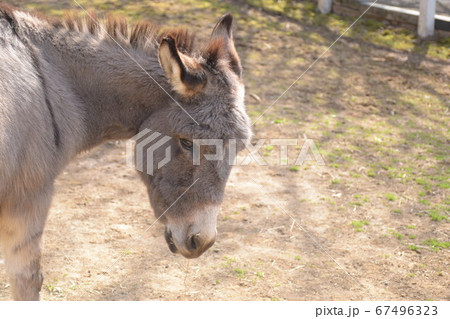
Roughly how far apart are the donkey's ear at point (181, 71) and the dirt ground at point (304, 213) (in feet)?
5.51

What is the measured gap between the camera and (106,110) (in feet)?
12.5

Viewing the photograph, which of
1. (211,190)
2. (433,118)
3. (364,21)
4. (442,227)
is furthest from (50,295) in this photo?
(364,21)

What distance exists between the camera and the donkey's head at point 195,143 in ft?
11.6

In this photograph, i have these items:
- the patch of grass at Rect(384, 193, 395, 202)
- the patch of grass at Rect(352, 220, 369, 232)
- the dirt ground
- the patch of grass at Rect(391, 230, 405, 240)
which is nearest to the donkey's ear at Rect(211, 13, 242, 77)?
the dirt ground

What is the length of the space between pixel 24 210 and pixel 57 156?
1.28 ft

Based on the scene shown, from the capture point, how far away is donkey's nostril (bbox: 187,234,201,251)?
11.8 feet

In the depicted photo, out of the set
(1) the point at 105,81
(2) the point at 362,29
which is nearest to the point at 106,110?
(1) the point at 105,81

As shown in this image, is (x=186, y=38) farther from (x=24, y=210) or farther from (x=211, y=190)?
(x=24, y=210)

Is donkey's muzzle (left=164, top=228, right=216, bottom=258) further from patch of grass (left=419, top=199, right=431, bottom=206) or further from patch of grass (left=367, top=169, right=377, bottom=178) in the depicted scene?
patch of grass (left=367, top=169, right=377, bottom=178)

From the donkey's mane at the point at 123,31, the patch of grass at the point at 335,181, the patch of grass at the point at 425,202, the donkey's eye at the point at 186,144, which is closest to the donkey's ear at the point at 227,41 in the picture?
the donkey's mane at the point at 123,31

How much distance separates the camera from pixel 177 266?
15.6 feet

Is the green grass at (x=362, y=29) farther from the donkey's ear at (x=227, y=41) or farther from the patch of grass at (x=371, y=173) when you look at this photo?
the donkey's ear at (x=227, y=41)

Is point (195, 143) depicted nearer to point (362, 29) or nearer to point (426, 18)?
point (426, 18)

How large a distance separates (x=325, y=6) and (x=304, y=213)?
21.9 feet
